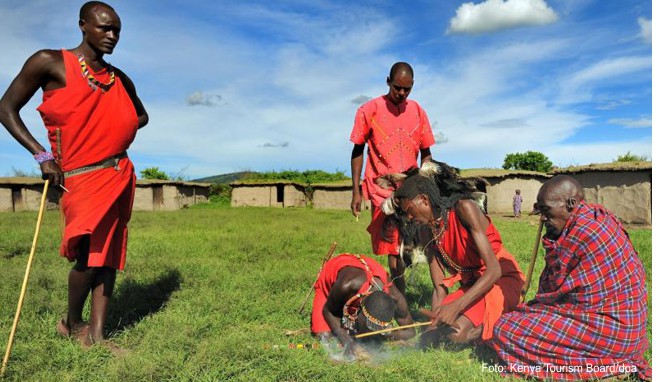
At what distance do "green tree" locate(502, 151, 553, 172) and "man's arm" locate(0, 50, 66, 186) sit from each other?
146ft

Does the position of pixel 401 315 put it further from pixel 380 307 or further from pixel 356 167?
pixel 356 167

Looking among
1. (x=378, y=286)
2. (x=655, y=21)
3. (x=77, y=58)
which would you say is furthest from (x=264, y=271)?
(x=655, y=21)

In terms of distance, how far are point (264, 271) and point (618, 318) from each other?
428 centimetres

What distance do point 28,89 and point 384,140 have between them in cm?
269

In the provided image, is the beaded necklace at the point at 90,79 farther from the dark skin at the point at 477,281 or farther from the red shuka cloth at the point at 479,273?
the red shuka cloth at the point at 479,273

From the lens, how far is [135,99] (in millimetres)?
4137

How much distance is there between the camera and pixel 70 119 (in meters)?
3.46

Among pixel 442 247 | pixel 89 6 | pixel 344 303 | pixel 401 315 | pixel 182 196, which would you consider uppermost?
pixel 89 6

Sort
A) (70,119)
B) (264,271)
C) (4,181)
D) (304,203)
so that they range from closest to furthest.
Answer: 1. (70,119)
2. (264,271)
3. (4,181)
4. (304,203)

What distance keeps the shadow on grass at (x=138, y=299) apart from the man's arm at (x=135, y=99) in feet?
5.32

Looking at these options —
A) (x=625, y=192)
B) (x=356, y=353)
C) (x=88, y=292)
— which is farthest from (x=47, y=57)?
(x=625, y=192)

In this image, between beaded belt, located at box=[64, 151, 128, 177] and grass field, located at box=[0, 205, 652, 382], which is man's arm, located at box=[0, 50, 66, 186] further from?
grass field, located at box=[0, 205, 652, 382]

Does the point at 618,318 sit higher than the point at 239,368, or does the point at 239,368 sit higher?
the point at 618,318

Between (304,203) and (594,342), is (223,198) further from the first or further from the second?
(594,342)
